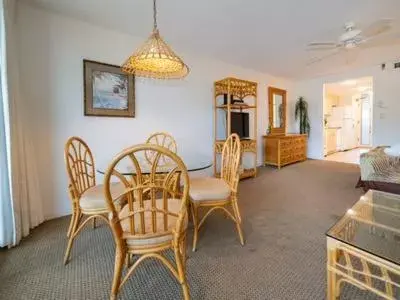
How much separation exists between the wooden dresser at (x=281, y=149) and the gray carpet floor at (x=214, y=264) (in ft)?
8.32

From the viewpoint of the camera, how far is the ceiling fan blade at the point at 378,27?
3031 mm

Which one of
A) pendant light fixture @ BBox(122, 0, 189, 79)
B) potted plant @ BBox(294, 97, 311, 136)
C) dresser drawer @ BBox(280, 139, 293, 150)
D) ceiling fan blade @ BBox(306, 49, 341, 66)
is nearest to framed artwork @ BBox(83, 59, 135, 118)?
pendant light fixture @ BBox(122, 0, 189, 79)

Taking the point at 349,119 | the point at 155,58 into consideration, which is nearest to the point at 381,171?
the point at 155,58

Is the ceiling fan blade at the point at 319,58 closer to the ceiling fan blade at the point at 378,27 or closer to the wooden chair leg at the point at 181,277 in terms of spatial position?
the ceiling fan blade at the point at 378,27

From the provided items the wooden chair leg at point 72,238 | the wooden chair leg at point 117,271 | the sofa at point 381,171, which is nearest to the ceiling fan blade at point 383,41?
the sofa at point 381,171

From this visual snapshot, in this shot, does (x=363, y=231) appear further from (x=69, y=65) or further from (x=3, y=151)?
(x=69, y=65)

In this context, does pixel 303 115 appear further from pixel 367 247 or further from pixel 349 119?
pixel 367 247

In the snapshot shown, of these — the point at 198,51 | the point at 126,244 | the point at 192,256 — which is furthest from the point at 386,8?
the point at 126,244

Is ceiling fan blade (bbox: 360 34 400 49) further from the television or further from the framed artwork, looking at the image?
the framed artwork

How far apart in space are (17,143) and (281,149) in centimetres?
485

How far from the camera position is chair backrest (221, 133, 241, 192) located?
1979 millimetres

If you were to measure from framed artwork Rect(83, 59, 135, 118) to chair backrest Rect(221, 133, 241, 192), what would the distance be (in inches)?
66.2

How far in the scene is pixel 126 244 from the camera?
123 centimetres

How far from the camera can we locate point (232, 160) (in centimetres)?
213
